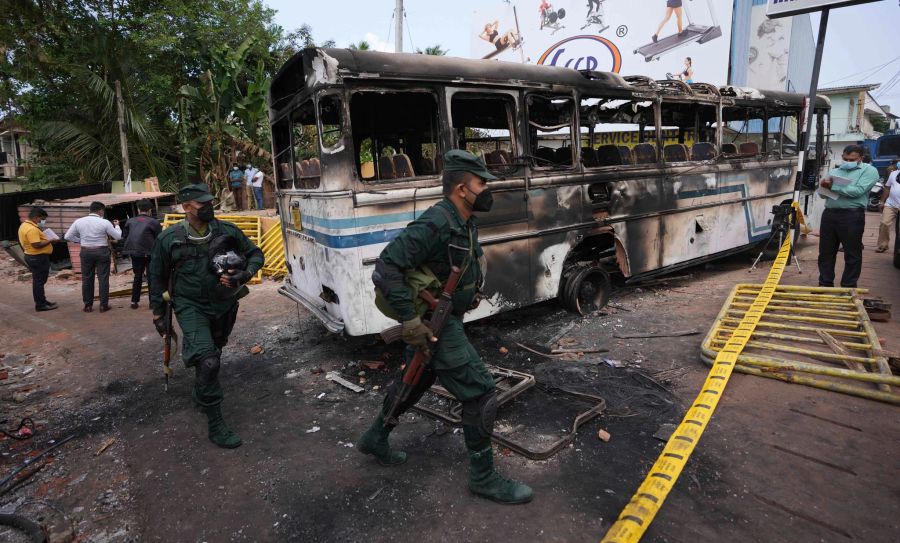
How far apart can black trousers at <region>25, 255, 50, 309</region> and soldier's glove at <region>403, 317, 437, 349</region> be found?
7827mm

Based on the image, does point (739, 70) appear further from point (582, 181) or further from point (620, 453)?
point (620, 453)

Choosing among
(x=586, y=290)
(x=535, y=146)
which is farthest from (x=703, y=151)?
(x=535, y=146)

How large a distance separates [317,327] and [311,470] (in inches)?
124

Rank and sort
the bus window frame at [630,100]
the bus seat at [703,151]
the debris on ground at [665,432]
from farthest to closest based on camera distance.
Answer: the bus seat at [703,151], the bus window frame at [630,100], the debris on ground at [665,432]

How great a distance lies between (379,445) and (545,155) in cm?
422

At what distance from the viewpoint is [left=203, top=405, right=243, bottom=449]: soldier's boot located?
3.58m

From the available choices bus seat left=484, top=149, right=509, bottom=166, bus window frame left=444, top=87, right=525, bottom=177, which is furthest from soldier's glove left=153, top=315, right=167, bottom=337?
bus seat left=484, top=149, right=509, bottom=166

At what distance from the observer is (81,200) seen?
12430 millimetres

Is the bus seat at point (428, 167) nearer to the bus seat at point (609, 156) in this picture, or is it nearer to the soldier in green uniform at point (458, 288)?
the soldier in green uniform at point (458, 288)

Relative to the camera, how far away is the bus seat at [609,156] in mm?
6152

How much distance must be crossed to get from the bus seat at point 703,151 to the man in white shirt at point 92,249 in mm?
8894

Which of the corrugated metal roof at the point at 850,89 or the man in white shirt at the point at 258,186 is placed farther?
the corrugated metal roof at the point at 850,89

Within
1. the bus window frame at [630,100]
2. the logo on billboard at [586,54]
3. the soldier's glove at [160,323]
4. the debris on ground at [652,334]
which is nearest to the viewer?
the soldier's glove at [160,323]

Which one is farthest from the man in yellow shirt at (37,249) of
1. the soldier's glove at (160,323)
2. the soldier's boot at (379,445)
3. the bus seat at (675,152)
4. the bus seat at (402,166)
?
the bus seat at (675,152)
